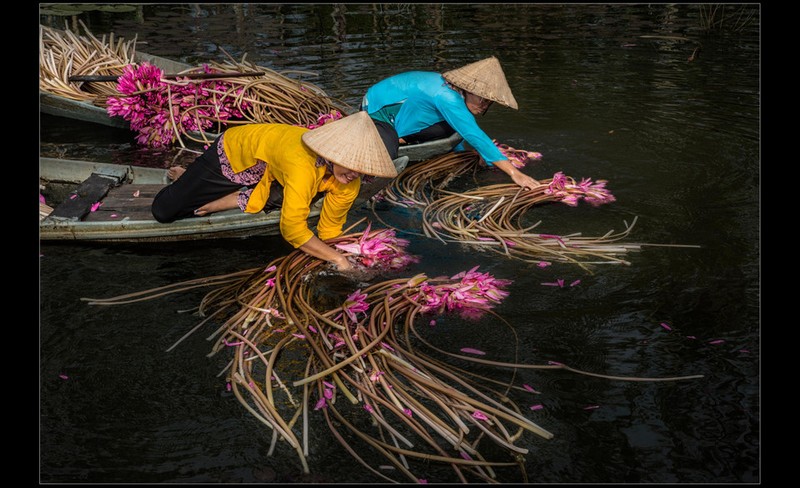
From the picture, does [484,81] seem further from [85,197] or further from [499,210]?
[85,197]

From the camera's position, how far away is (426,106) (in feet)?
19.4

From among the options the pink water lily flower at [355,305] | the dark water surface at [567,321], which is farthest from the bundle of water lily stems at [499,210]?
the pink water lily flower at [355,305]

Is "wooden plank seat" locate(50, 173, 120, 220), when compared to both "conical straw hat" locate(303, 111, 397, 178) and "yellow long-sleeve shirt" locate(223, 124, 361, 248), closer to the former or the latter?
"yellow long-sleeve shirt" locate(223, 124, 361, 248)

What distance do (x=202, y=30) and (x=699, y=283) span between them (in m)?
8.87

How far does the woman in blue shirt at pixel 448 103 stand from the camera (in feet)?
18.2

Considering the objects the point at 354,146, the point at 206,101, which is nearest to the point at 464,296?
the point at 354,146

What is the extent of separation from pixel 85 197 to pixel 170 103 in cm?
176

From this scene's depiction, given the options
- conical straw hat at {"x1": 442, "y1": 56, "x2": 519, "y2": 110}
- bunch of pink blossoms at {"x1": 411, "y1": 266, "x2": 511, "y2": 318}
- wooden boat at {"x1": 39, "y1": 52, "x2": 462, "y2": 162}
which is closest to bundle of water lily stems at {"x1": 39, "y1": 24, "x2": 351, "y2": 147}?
wooden boat at {"x1": 39, "y1": 52, "x2": 462, "y2": 162}

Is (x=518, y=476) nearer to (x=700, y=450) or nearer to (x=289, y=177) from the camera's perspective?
(x=700, y=450)

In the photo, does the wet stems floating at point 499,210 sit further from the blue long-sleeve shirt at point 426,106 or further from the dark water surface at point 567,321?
the blue long-sleeve shirt at point 426,106

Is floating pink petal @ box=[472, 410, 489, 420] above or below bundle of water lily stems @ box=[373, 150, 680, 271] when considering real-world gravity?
below

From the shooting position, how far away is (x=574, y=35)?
429 inches

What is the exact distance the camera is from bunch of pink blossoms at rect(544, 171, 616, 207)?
5.67 meters

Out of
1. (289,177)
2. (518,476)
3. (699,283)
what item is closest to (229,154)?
(289,177)
